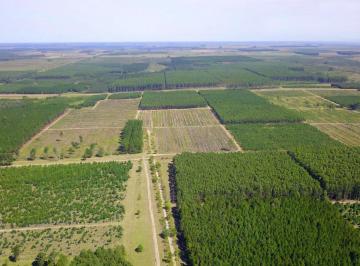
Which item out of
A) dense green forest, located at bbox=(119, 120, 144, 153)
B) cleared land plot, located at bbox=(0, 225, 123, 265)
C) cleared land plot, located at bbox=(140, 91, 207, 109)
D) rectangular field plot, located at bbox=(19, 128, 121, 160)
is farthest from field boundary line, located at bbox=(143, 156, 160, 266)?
cleared land plot, located at bbox=(140, 91, 207, 109)

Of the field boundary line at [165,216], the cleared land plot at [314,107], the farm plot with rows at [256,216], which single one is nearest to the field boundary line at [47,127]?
the field boundary line at [165,216]

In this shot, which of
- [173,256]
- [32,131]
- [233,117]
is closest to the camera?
[173,256]

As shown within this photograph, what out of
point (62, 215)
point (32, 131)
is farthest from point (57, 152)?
point (62, 215)

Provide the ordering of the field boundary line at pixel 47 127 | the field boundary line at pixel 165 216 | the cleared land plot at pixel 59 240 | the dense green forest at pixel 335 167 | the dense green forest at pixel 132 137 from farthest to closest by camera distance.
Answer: the field boundary line at pixel 47 127 < the dense green forest at pixel 132 137 < the dense green forest at pixel 335 167 < the cleared land plot at pixel 59 240 < the field boundary line at pixel 165 216

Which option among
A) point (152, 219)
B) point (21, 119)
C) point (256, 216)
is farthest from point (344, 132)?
point (21, 119)

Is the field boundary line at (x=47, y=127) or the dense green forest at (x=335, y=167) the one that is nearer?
the dense green forest at (x=335, y=167)

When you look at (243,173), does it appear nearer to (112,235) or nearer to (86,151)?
(112,235)

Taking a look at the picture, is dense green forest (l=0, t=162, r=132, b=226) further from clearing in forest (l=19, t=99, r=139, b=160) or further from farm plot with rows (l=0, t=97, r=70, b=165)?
farm plot with rows (l=0, t=97, r=70, b=165)

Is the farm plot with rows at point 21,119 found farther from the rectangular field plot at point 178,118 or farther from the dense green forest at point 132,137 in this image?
the rectangular field plot at point 178,118
